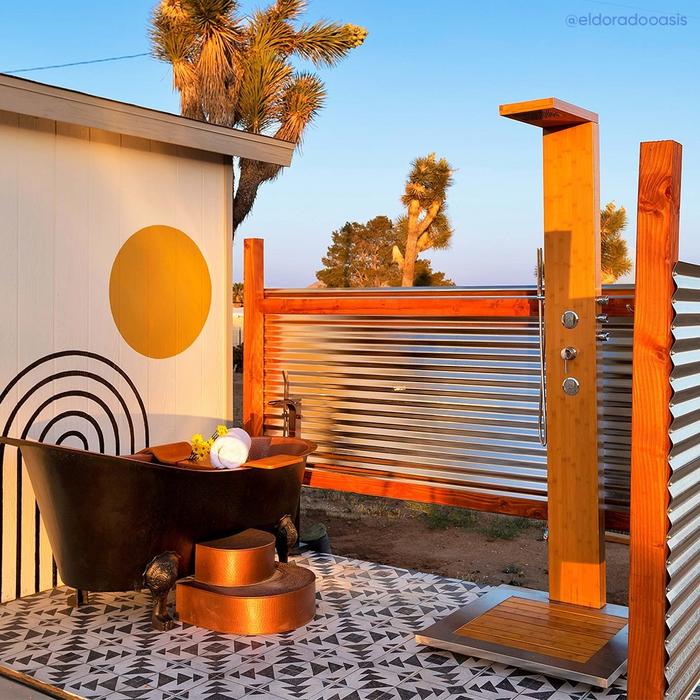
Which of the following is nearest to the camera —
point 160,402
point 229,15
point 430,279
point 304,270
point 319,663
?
point 319,663

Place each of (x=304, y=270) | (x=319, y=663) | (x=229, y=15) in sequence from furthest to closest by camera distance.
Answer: (x=304, y=270)
(x=229, y=15)
(x=319, y=663)

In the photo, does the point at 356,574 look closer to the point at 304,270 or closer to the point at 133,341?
the point at 133,341

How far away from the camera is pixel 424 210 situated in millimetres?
22844

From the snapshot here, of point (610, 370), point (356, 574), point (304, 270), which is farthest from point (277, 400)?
point (304, 270)

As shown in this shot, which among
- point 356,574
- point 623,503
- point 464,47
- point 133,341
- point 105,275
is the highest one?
point 464,47

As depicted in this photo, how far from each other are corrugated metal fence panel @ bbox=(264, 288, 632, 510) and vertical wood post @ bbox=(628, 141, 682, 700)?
127cm

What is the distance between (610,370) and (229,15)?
52.1 ft

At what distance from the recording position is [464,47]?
1836cm

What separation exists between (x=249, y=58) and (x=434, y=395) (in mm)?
14780

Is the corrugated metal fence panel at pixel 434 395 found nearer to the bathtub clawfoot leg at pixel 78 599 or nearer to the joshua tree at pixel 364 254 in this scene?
the bathtub clawfoot leg at pixel 78 599

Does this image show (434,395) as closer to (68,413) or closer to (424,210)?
(68,413)

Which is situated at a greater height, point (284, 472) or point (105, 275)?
point (105, 275)

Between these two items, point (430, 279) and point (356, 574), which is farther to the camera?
point (430, 279)

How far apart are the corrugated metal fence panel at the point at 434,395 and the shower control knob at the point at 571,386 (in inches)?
5.8
